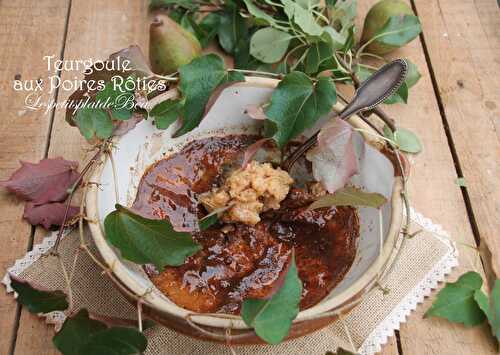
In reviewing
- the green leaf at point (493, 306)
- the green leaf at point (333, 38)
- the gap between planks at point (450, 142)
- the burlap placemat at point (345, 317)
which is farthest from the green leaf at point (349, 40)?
the green leaf at point (493, 306)

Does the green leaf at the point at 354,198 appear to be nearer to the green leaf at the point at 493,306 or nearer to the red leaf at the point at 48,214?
the green leaf at the point at 493,306

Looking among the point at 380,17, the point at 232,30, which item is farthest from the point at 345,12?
the point at 232,30

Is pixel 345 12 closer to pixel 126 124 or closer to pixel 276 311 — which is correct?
pixel 126 124

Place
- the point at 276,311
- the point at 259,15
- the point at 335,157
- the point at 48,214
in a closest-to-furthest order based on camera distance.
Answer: the point at 276,311 → the point at 335,157 → the point at 48,214 → the point at 259,15

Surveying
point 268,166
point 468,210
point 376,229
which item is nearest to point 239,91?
point 268,166

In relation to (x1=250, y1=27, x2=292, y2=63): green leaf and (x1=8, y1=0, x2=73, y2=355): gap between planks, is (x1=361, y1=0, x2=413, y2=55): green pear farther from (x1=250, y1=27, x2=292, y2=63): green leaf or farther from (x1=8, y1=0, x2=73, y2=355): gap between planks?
(x1=8, y1=0, x2=73, y2=355): gap between planks

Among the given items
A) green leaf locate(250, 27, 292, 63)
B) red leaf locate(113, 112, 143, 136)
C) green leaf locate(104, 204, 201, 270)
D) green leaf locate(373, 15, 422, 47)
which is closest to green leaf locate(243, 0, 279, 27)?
green leaf locate(250, 27, 292, 63)

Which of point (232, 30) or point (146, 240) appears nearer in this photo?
point (146, 240)
